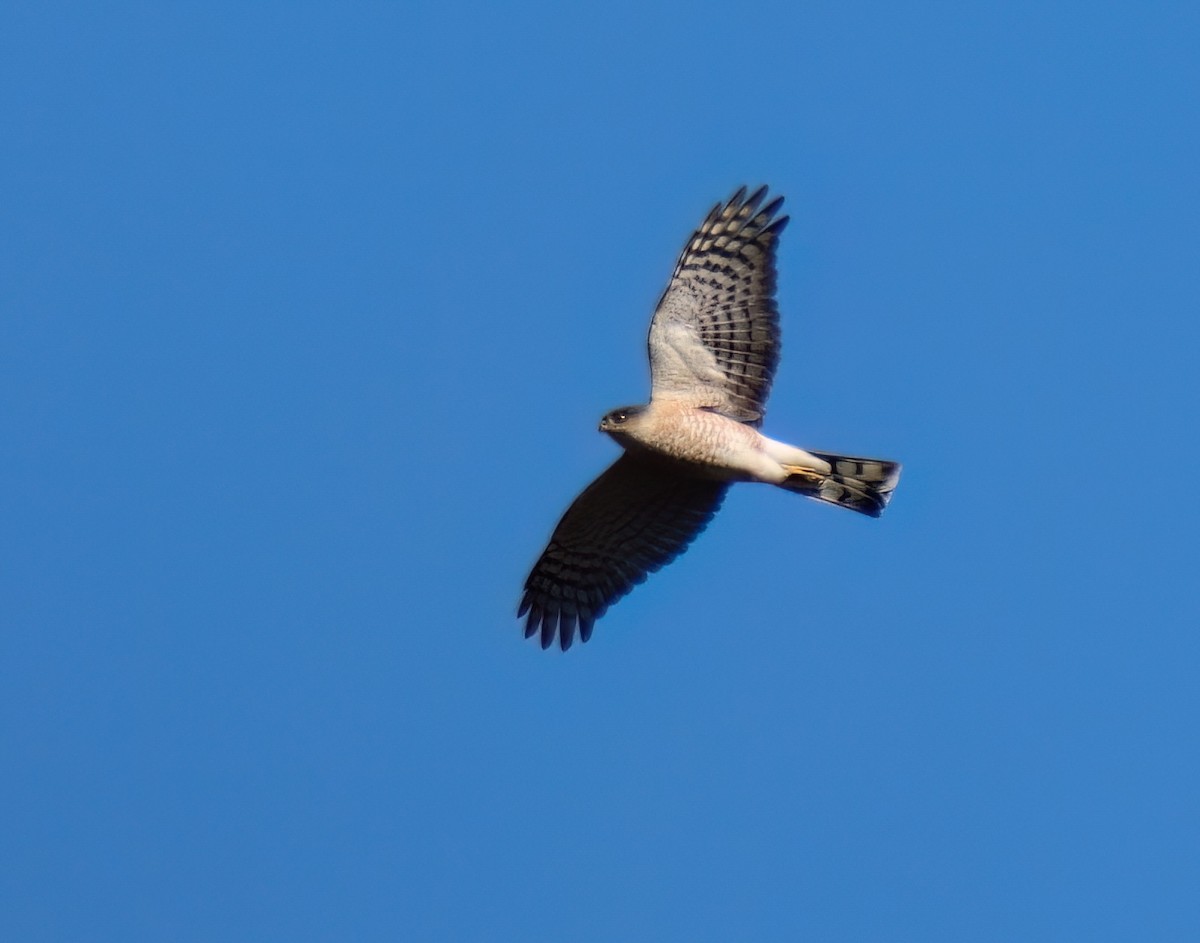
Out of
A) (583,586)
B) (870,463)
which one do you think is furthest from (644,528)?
(870,463)

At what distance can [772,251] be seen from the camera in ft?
42.7

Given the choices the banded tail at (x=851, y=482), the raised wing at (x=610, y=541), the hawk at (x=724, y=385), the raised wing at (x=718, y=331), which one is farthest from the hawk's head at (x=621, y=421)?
the banded tail at (x=851, y=482)

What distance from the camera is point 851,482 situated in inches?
513

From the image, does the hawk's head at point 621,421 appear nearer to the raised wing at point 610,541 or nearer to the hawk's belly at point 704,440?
the hawk's belly at point 704,440

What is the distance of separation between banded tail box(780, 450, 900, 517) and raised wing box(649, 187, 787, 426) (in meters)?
0.48

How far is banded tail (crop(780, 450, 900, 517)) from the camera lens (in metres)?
13.0

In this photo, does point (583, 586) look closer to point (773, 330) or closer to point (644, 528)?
point (644, 528)

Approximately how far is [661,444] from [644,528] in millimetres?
1190

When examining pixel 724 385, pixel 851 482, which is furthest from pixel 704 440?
pixel 851 482

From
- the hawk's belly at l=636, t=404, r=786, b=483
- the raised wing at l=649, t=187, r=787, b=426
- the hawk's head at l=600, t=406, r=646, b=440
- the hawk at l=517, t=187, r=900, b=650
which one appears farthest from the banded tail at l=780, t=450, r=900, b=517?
the hawk's head at l=600, t=406, r=646, b=440

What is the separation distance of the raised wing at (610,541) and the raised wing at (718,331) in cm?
65

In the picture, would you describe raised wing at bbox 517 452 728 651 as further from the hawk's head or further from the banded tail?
the banded tail

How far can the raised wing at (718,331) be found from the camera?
505 inches

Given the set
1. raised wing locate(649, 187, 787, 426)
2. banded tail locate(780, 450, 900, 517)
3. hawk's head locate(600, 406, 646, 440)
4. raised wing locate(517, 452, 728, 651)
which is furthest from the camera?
raised wing locate(517, 452, 728, 651)
